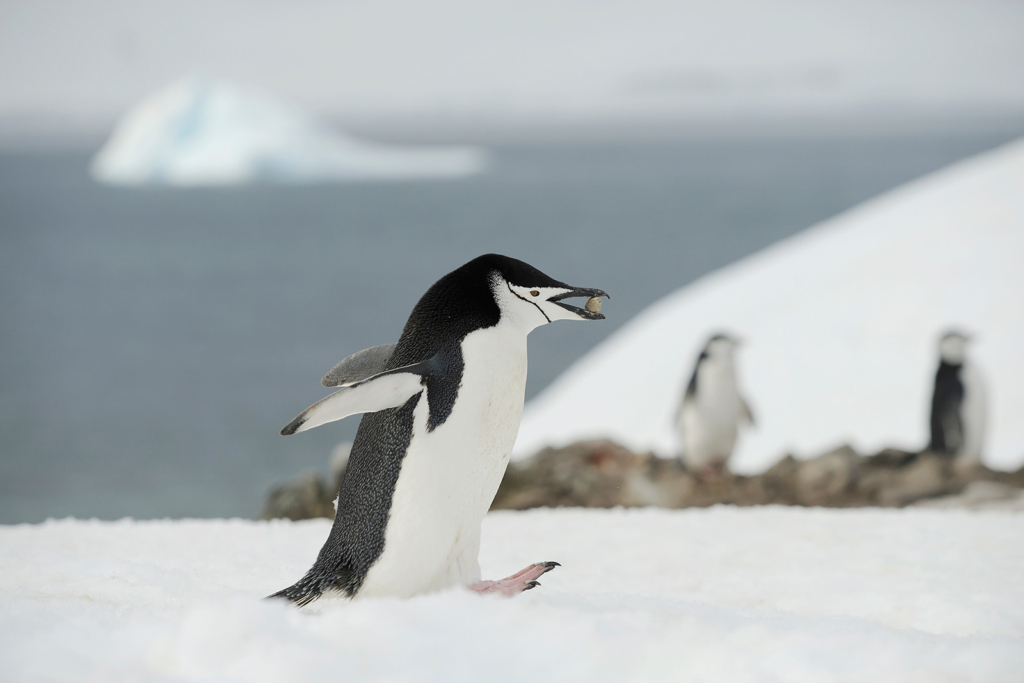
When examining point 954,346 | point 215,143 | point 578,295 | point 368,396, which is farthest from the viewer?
point 215,143

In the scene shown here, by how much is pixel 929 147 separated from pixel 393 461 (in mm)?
23272

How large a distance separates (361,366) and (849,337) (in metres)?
4.81

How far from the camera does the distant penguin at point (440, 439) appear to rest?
1.21 m

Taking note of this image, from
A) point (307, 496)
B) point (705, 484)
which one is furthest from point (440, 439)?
point (705, 484)

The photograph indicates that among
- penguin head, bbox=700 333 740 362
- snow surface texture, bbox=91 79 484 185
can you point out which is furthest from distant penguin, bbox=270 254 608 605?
snow surface texture, bbox=91 79 484 185

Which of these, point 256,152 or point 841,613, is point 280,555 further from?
point 256,152

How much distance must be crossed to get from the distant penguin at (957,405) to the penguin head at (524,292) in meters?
3.00

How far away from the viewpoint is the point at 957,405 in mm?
3695

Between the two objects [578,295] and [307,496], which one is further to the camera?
[307,496]

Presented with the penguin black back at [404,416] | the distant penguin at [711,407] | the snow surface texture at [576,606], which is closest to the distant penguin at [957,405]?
the distant penguin at [711,407]

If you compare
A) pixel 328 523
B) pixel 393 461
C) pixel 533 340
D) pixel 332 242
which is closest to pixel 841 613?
pixel 393 461

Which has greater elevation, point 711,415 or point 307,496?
point 711,415

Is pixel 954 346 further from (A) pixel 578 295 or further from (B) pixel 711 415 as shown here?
(A) pixel 578 295

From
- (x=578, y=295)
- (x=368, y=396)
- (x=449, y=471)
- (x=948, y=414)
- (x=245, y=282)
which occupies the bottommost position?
(x=948, y=414)
